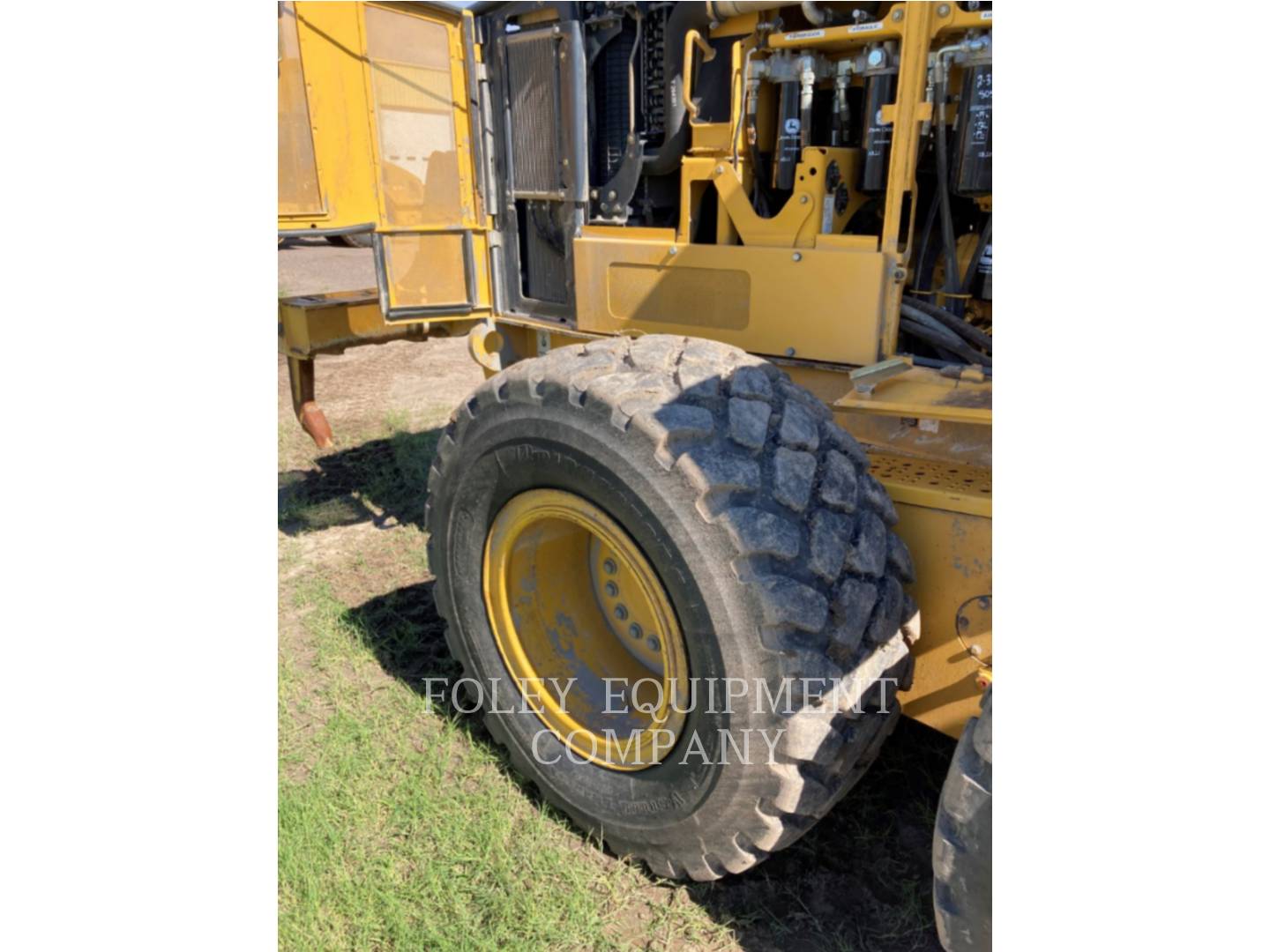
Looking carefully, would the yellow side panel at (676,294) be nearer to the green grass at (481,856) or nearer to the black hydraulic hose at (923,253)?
the black hydraulic hose at (923,253)

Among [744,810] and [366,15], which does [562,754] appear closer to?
[744,810]

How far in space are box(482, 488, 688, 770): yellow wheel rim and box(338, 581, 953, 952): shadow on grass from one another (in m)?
0.36

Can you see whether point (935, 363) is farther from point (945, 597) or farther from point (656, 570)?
point (656, 570)

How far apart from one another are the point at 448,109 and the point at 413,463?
276 cm

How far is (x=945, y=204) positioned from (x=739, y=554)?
1.50 metres

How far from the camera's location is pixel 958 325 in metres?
2.78

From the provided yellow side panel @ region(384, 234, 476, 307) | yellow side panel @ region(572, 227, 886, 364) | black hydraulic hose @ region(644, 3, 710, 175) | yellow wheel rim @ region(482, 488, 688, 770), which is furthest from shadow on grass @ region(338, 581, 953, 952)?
black hydraulic hose @ region(644, 3, 710, 175)

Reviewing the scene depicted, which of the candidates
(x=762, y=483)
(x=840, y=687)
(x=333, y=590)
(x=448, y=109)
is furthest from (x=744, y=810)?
(x=448, y=109)

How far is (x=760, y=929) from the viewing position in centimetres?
230

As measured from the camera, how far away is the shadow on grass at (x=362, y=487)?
5.18 meters

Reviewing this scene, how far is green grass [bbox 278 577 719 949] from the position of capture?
2309 millimetres

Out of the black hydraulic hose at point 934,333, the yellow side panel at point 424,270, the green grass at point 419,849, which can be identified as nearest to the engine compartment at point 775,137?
the black hydraulic hose at point 934,333

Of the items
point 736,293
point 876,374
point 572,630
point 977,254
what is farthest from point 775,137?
point 572,630

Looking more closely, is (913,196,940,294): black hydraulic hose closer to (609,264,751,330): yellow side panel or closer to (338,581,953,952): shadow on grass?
(609,264,751,330): yellow side panel
